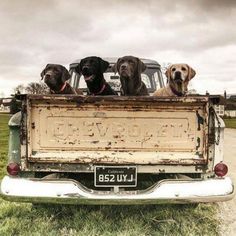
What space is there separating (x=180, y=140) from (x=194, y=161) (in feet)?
0.79

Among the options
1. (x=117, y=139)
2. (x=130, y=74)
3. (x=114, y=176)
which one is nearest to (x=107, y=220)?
(x=114, y=176)

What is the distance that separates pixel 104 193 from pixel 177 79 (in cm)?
269

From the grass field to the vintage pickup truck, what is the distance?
539 mm

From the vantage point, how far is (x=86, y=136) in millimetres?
4414

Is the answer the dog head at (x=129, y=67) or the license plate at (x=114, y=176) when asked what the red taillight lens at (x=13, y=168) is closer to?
the license plate at (x=114, y=176)

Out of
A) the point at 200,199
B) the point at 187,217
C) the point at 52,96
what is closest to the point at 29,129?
the point at 52,96

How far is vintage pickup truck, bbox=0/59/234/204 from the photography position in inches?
171

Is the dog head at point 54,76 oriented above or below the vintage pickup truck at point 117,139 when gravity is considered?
above

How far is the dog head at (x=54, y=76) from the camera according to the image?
654 cm

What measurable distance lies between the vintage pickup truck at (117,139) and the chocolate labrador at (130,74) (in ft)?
6.86

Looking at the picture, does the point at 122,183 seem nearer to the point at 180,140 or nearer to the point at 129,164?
the point at 129,164

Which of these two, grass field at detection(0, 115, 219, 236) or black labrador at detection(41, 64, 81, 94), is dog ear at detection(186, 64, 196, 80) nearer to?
black labrador at detection(41, 64, 81, 94)

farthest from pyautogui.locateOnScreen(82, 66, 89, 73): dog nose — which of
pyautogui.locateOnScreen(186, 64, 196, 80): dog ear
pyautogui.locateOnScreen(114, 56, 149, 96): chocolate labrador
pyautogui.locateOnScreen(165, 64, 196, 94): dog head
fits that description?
pyautogui.locateOnScreen(186, 64, 196, 80): dog ear

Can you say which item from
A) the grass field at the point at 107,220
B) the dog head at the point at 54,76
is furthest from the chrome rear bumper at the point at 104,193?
the dog head at the point at 54,76
